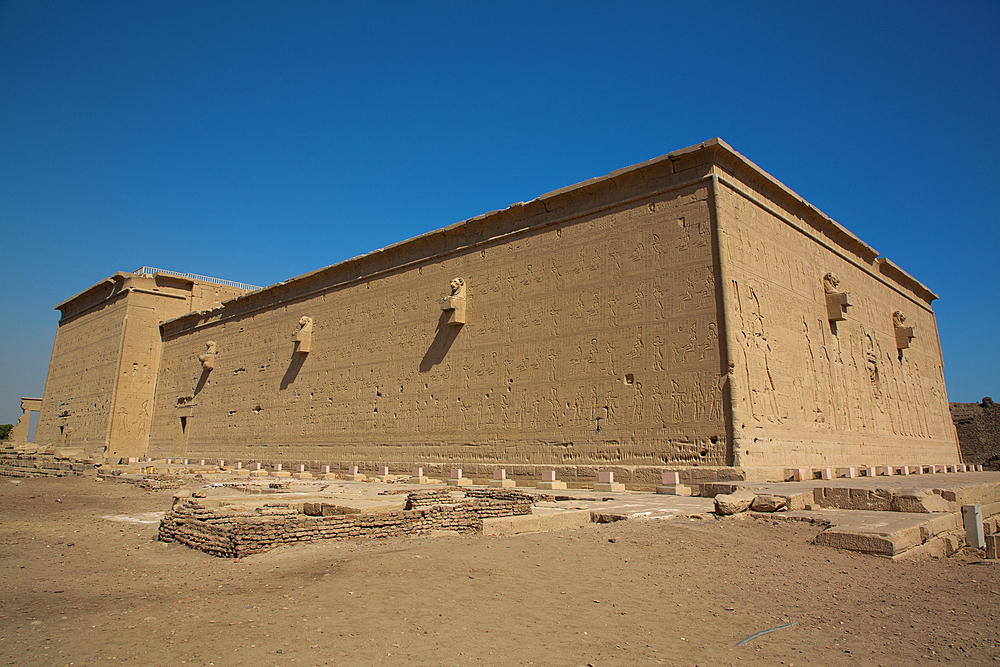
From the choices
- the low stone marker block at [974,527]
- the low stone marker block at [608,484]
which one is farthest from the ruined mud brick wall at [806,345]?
the low stone marker block at [974,527]

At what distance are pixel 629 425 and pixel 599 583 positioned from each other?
737cm

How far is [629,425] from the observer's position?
37.6 feet

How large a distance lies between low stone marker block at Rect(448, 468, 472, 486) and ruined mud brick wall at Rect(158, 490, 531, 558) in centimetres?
597

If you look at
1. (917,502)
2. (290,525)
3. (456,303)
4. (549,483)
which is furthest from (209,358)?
(917,502)

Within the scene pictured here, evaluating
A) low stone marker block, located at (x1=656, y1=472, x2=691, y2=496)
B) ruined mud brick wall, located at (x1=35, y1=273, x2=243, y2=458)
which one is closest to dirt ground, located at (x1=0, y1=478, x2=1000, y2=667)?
low stone marker block, located at (x1=656, y1=472, x2=691, y2=496)

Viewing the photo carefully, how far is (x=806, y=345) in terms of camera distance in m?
12.8

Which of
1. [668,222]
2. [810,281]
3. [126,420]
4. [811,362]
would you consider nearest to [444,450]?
[668,222]

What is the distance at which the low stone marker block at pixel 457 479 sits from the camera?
1290 centimetres

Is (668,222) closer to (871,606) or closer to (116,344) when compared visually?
(871,606)

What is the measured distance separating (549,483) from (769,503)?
15.6ft

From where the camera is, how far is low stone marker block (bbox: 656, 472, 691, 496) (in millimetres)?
9914

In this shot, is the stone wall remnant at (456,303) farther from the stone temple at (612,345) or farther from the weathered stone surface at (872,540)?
the weathered stone surface at (872,540)

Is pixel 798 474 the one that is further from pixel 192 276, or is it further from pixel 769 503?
pixel 192 276

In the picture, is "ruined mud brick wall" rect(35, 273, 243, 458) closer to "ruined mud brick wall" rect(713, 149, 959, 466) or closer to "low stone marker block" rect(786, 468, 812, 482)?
"ruined mud brick wall" rect(713, 149, 959, 466)
